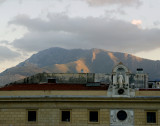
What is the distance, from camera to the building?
113 ft

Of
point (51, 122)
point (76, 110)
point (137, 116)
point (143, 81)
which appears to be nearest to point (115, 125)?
point (137, 116)

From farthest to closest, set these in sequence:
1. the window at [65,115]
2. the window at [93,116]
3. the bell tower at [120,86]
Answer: the window at [65,115] → the window at [93,116] → the bell tower at [120,86]

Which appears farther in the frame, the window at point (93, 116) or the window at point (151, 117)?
the window at point (93, 116)

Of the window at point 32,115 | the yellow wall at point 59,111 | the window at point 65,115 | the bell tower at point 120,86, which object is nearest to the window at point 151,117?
the yellow wall at point 59,111

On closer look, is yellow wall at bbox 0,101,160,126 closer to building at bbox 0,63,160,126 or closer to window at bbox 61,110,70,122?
building at bbox 0,63,160,126

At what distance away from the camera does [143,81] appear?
5156cm

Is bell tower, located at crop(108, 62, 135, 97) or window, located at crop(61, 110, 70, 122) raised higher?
bell tower, located at crop(108, 62, 135, 97)

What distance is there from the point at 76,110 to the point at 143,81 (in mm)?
20209

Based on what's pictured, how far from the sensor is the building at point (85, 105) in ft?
113

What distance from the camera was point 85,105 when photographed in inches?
1389

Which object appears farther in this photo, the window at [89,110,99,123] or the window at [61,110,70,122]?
the window at [61,110,70,122]

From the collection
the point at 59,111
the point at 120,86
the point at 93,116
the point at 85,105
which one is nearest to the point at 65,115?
the point at 59,111

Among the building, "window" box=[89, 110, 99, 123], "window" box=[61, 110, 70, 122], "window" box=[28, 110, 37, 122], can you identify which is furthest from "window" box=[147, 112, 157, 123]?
"window" box=[28, 110, 37, 122]

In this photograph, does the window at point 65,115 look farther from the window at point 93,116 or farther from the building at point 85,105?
the window at point 93,116
